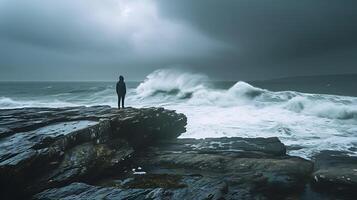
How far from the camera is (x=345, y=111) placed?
23.1m

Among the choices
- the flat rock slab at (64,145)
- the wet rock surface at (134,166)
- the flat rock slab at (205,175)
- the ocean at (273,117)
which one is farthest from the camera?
the ocean at (273,117)

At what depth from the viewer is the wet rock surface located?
702cm

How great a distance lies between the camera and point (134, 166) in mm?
9961

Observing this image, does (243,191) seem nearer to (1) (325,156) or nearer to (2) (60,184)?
(2) (60,184)

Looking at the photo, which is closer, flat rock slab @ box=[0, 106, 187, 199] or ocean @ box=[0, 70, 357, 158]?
flat rock slab @ box=[0, 106, 187, 199]

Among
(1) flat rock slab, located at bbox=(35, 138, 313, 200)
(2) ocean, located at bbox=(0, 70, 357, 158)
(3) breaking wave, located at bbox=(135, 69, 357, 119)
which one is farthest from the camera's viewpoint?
(3) breaking wave, located at bbox=(135, 69, 357, 119)

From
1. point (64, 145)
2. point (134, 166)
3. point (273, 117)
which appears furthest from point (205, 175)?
point (273, 117)

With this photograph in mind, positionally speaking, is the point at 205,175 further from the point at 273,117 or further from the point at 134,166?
the point at 273,117

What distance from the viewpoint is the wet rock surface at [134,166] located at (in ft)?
23.0

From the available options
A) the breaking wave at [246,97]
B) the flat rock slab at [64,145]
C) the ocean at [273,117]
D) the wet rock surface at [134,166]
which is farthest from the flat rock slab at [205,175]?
the breaking wave at [246,97]

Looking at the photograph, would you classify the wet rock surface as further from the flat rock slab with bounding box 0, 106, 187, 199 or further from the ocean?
the ocean

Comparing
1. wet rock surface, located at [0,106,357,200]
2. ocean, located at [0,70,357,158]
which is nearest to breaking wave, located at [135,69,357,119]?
ocean, located at [0,70,357,158]

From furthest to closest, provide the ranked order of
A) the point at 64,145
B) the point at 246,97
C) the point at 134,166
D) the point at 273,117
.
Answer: the point at 246,97 < the point at 273,117 < the point at 134,166 < the point at 64,145

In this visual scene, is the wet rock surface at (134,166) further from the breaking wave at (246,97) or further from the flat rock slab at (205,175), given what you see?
the breaking wave at (246,97)
